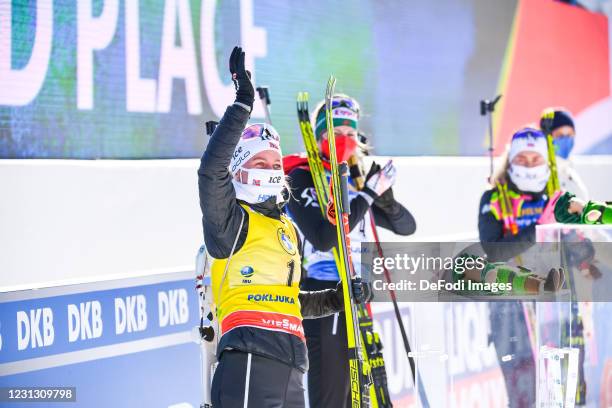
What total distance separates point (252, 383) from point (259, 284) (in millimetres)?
295

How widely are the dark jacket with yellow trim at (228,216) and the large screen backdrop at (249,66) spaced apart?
59.4 inches

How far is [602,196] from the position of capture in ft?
29.5

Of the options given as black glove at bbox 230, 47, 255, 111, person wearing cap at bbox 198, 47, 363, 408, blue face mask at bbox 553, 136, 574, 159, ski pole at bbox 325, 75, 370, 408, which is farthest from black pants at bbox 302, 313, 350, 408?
blue face mask at bbox 553, 136, 574, 159

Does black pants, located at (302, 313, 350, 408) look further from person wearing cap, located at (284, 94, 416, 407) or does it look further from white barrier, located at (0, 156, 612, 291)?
white barrier, located at (0, 156, 612, 291)

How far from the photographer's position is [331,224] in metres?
3.87

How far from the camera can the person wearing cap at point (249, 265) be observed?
2.85 m

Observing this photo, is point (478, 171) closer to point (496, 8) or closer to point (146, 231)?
point (496, 8)

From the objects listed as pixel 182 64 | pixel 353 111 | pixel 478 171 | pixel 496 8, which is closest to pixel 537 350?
pixel 353 111

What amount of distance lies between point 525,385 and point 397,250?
77 centimetres

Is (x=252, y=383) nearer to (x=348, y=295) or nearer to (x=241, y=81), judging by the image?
(x=348, y=295)

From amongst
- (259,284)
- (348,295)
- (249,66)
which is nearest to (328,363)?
(348,295)

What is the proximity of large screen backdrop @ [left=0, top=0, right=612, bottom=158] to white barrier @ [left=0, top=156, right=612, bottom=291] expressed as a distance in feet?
0.26

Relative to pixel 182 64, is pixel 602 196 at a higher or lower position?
lower

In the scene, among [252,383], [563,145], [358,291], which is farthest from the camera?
[563,145]
